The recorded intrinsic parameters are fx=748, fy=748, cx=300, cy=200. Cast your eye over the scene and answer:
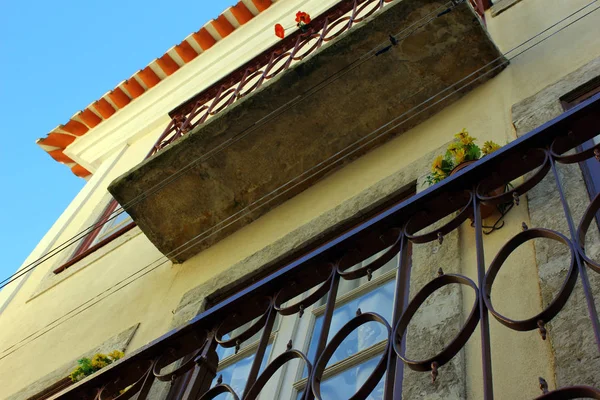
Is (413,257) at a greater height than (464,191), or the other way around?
(413,257)

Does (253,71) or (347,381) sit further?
→ (253,71)

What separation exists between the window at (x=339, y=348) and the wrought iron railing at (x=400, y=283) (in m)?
0.38

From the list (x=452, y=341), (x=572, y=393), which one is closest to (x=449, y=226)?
(x=452, y=341)

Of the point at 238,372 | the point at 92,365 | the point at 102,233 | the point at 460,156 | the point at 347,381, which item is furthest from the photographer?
the point at 102,233

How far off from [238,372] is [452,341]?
7.69 ft

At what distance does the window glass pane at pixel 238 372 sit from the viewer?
418 cm

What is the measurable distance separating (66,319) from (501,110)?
4.04m

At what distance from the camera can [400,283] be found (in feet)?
8.72

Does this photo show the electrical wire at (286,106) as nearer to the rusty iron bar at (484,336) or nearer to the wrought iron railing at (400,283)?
the wrought iron railing at (400,283)

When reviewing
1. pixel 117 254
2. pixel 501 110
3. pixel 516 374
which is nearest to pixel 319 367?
pixel 516 374

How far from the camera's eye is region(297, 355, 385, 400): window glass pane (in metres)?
3.40

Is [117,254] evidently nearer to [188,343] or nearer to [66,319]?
[66,319]

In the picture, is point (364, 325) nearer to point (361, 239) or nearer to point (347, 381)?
point (347, 381)

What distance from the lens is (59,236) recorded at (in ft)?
28.7
